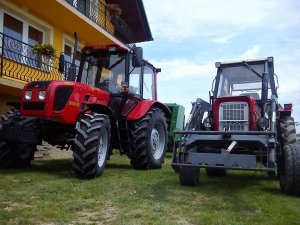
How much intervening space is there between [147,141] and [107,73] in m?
1.84

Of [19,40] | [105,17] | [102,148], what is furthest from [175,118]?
[102,148]

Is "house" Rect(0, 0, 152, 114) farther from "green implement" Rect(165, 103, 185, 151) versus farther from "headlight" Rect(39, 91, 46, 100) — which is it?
"green implement" Rect(165, 103, 185, 151)

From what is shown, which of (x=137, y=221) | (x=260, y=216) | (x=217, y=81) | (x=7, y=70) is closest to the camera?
(x=137, y=221)

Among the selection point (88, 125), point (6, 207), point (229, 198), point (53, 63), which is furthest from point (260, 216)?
point (53, 63)

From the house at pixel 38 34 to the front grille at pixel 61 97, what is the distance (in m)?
2.62

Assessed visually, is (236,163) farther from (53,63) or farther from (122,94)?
(53,63)

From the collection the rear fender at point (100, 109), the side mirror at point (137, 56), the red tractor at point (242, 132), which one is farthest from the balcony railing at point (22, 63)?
the red tractor at point (242, 132)

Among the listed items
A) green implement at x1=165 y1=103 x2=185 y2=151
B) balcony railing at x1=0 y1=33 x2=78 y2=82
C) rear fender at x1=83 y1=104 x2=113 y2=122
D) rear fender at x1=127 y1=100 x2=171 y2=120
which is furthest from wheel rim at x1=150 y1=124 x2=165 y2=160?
green implement at x1=165 y1=103 x2=185 y2=151

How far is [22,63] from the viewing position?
39.9 feet

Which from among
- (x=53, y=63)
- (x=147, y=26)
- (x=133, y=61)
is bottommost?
(x=133, y=61)

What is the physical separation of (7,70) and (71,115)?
488 cm

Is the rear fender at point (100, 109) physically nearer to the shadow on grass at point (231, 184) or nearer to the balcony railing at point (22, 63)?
the shadow on grass at point (231, 184)

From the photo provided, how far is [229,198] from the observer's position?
5559 millimetres

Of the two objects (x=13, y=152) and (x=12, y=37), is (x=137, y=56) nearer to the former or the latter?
(x=13, y=152)
